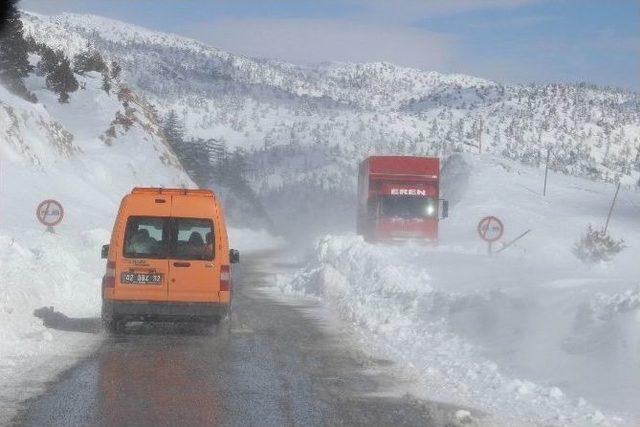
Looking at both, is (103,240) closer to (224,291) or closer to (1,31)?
(224,291)

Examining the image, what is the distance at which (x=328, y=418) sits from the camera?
829cm

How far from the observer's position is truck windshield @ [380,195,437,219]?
32875mm

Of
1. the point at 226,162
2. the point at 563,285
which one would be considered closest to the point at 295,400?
the point at 563,285

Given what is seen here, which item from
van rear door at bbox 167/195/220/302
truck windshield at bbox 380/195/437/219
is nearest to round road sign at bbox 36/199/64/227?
van rear door at bbox 167/195/220/302

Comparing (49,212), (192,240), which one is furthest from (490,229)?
(192,240)

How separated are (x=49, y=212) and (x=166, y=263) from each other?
11.4 metres

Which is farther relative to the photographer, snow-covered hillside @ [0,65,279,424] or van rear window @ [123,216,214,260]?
van rear window @ [123,216,214,260]

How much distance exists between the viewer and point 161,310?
44.9ft

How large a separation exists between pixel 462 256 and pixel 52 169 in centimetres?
2512

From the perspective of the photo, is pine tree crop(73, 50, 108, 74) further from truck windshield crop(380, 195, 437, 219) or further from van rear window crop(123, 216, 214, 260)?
van rear window crop(123, 216, 214, 260)

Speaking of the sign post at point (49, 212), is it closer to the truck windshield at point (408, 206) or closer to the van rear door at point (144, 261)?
the van rear door at point (144, 261)

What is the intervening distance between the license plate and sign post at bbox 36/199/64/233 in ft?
36.0

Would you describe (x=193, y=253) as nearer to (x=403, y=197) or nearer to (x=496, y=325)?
(x=496, y=325)

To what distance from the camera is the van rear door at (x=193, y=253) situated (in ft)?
45.3
